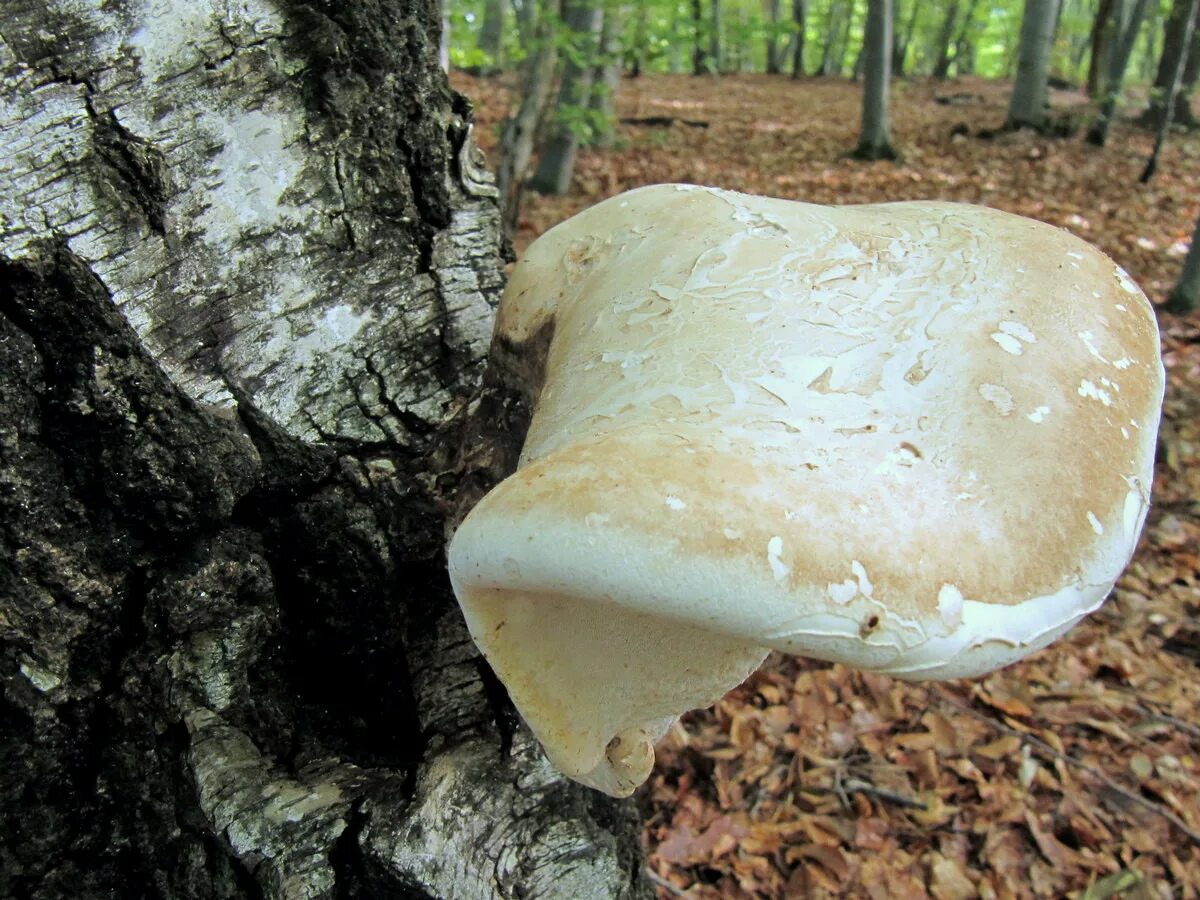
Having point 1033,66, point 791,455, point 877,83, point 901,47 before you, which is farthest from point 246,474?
point 901,47

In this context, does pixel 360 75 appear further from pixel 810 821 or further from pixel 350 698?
pixel 810 821

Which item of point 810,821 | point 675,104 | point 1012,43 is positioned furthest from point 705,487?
point 1012,43

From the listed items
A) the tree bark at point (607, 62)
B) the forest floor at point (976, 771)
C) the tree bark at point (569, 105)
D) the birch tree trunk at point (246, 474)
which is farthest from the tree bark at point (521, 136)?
the birch tree trunk at point (246, 474)

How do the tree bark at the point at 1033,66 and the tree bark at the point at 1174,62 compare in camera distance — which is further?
the tree bark at the point at 1033,66

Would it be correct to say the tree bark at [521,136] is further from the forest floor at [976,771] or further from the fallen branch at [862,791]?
the fallen branch at [862,791]

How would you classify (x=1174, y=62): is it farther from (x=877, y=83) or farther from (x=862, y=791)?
(x=862, y=791)

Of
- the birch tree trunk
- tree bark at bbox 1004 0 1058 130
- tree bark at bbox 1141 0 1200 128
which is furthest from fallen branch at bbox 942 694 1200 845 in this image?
tree bark at bbox 1004 0 1058 130
